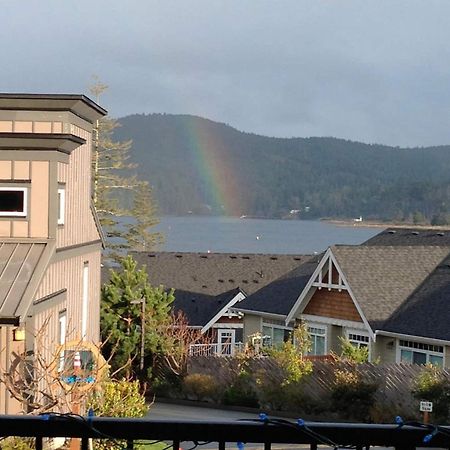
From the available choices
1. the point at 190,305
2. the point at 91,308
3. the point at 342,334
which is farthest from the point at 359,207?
the point at 91,308

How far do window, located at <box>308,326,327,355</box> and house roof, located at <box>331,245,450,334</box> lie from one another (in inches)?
84.7

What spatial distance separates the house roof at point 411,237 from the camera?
32263 mm

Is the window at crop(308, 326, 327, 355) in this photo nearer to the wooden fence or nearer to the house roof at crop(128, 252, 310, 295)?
the wooden fence

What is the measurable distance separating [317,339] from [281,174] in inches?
4521

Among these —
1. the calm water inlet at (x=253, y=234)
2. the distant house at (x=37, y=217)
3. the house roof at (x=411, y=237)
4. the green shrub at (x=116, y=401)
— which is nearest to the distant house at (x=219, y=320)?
Result: the house roof at (x=411, y=237)

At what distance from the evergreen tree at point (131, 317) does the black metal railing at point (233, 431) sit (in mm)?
24455

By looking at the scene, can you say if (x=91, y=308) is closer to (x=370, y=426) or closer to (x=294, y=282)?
(x=294, y=282)

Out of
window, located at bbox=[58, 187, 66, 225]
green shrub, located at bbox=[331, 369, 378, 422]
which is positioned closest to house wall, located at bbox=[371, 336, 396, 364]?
green shrub, located at bbox=[331, 369, 378, 422]

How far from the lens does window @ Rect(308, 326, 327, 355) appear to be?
2717 cm

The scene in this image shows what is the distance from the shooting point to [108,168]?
5422 cm

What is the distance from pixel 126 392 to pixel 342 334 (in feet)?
39.2

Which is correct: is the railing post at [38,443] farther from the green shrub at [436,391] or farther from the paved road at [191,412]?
the paved road at [191,412]

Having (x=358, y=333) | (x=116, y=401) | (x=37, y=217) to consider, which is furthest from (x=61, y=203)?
(x=358, y=333)

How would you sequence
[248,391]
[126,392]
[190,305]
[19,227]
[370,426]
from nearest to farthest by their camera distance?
[370,426], [19,227], [126,392], [248,391], [190,305]
